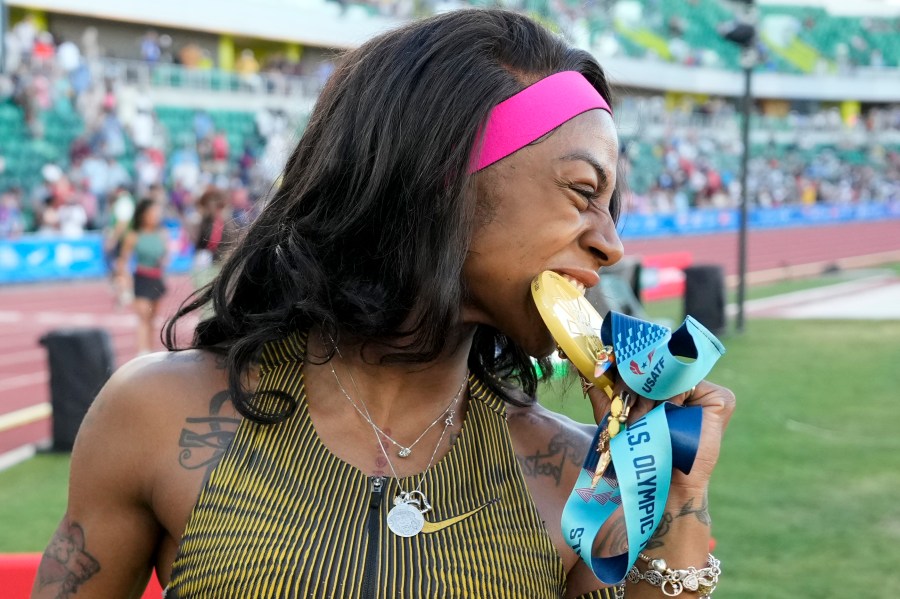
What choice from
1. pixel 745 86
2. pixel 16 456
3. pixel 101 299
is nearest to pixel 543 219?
pixel 16 456

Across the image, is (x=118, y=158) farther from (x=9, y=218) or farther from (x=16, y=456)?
(x=16, y=456)

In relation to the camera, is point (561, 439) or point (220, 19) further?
point (220, 19)

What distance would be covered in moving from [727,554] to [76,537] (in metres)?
3.85

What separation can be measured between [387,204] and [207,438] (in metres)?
0.53

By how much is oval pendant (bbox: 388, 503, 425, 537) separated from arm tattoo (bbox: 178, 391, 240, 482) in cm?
33

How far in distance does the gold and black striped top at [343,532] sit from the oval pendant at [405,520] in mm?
11

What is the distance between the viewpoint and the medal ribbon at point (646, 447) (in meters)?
1.70

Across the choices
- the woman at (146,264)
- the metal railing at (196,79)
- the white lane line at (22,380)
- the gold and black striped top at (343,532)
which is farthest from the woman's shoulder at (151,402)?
the metal railing at (196,79)

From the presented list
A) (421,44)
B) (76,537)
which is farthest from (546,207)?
(76,537)

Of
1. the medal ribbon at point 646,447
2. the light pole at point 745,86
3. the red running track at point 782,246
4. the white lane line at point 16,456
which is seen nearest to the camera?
the medal ribbon at point 646,447

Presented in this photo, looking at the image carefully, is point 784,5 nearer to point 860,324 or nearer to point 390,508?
point 860,324

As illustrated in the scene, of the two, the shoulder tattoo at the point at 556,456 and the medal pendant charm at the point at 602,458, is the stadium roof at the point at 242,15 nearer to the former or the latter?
the shoulder tattoo at the point at 556,456

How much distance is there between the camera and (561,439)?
2.09 meters

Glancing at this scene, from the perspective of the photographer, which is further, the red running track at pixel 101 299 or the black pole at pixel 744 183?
the black pole at pixel 744 183
